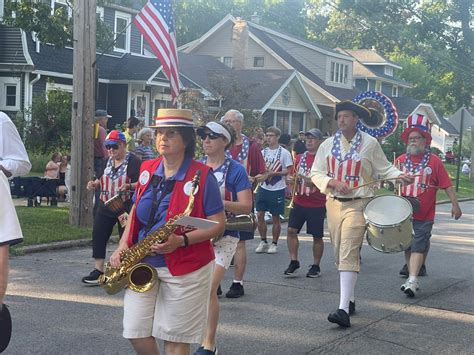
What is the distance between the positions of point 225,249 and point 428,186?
3756 millimetres

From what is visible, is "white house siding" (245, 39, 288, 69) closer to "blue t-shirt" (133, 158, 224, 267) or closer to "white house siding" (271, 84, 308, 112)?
"white house siding" (271, 84, 308, 112)

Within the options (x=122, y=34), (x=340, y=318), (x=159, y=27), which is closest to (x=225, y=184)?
(x=340, y=318)

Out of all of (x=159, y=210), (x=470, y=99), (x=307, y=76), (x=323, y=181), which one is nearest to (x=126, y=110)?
(x=307, y=76)

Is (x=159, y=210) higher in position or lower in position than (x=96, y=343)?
higher

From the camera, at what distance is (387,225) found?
7078 mm

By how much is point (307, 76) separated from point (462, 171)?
42.6 feet

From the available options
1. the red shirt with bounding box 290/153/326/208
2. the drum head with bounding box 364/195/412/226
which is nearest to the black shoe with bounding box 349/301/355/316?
the drum head with bounding box 364/195/412/226

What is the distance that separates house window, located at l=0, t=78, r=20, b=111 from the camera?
28391 millimetres

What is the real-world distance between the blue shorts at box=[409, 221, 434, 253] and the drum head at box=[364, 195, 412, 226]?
1.27 m

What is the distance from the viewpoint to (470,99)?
40.5 metres

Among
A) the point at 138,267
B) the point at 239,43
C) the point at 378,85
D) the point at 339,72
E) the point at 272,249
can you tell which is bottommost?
the point at 272,249

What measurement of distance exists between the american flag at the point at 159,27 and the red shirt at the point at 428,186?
234 inches

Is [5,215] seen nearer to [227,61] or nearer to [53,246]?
[53,246]

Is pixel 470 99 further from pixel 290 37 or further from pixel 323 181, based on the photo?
pixel 323 181
